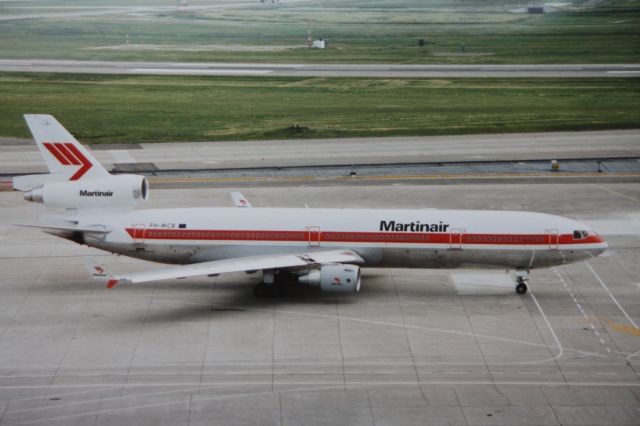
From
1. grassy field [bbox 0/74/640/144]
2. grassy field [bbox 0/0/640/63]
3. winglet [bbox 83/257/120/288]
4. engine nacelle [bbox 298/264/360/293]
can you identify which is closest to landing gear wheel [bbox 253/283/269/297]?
engine nacelle [bbox 298/264/360/293]

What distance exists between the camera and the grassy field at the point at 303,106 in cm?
9212

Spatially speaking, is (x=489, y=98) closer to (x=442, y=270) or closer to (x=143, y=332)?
(x=442, y=270)

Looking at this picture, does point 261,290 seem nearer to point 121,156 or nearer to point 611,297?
point 611,297

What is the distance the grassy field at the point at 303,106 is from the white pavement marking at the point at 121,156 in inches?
193

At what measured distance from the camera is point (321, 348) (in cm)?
4041

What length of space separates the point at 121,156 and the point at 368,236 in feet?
129

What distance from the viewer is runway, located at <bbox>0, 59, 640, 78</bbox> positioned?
124000 millimetres

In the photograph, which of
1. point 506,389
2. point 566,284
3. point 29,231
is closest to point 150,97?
point 29,231

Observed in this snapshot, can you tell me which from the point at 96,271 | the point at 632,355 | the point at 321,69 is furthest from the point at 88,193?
the point at 321,69

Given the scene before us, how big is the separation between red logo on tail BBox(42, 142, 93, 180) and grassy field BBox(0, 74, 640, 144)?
129 feet

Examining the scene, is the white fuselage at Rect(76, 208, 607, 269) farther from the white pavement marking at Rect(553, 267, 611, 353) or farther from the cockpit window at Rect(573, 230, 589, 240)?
the white pavement marking at Rect(553, 267, 611, 353)

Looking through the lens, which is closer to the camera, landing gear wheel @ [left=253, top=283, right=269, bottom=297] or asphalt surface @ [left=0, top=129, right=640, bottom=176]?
landing gear wheel @ [left=253, top=283, right=269, bottom=297]

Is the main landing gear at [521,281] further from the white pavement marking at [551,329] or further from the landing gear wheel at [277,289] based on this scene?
the landing gear wheel at [277,289]

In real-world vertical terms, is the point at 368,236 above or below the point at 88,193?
below
